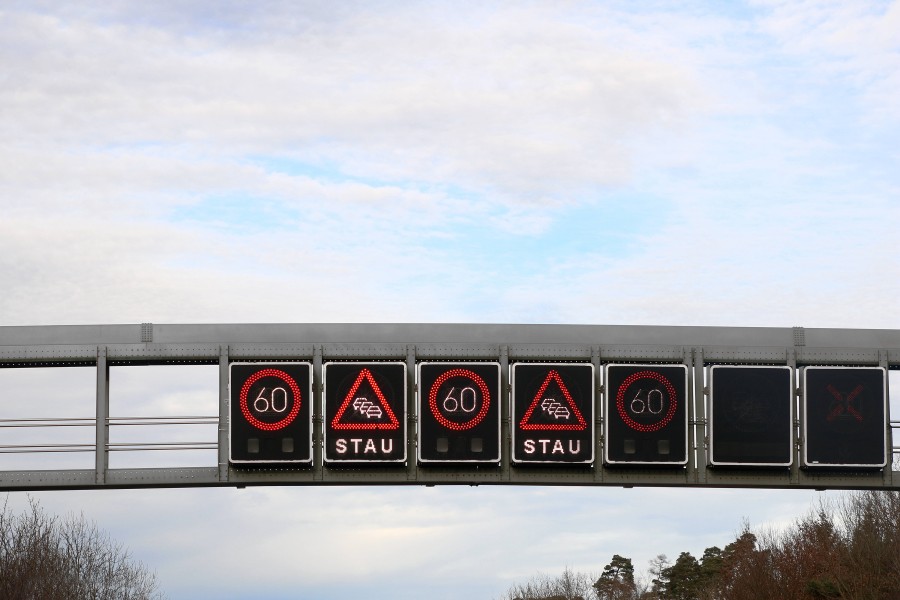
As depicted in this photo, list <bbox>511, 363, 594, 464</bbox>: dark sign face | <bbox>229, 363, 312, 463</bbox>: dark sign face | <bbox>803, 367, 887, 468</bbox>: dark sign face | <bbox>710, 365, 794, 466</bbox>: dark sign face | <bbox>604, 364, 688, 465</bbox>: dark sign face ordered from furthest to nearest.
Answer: <bbox>803, 367, 887, 468</bbox>: dark sign face < <bbox>710, 365, 794, 466</bbox>: dark sign face < <bbox>604, 364, 688, 465</bbox>: dark sign face < <bbox>511, 363, 594, 464</bbox>: dark sign face < <bbox>229, 363, 312, 463</bbox>: dark sign face

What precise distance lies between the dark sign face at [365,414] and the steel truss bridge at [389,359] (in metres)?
0.22

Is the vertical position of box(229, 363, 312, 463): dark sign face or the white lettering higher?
box(229, 363, 312, 463): dark sign face

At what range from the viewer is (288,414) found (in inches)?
1048

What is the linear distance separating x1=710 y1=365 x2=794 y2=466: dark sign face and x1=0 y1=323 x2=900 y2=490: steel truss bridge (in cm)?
21

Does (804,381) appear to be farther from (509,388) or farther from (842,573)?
(842,573)

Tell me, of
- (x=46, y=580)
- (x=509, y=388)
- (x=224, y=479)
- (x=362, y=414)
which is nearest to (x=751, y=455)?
(x=509, y=388)

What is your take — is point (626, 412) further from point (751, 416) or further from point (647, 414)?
point (751, 416)

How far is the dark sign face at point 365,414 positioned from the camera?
26.6m

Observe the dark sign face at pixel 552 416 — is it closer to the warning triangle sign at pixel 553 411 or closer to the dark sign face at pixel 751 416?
the warning triangle sign at pixel 553 411

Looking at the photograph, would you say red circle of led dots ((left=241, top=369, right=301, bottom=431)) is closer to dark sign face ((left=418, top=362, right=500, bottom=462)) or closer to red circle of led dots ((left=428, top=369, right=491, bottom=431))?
dark sign face ((left=418, top=362, right=500, bottom=462))

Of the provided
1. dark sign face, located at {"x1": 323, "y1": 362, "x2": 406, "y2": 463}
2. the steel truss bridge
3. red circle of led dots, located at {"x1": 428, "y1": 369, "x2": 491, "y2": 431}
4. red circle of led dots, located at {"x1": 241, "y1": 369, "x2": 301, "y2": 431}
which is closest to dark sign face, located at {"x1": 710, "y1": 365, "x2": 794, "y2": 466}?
the steel truss bridge

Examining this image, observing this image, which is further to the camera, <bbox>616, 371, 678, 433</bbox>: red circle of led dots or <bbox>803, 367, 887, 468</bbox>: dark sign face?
<bbox>803, 367, 887, 468</bbox>: dark sign face

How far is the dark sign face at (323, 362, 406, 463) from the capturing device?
2659cm

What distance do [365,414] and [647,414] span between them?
541 centimetres
